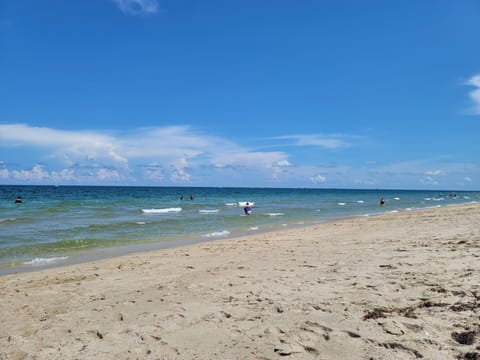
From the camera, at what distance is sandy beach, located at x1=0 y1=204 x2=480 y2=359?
4133 millimetres

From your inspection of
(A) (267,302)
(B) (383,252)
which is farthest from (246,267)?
(B) (383,252)

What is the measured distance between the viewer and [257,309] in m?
5.37

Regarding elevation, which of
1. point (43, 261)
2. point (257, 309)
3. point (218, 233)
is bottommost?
point (43, 261)

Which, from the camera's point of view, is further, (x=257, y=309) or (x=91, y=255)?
(x=91, y=255)

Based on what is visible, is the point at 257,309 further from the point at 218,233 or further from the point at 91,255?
the point at 218,233

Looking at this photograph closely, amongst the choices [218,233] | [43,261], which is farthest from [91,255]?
[218,233]

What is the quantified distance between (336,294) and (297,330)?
1.60m

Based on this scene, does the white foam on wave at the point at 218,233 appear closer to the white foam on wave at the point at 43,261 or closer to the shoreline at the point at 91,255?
the shoreline at the point at 91,255

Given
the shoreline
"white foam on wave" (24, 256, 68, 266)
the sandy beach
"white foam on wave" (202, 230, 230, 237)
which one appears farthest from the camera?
"white foam on wave" (202, 230, 230, 237)

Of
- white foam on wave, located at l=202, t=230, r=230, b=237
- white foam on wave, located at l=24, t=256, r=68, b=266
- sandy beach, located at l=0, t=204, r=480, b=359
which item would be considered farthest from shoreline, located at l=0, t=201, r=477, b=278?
sandy beach, located at l=0, t=204, r=480, b=359

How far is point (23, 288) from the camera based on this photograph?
7.76 meters

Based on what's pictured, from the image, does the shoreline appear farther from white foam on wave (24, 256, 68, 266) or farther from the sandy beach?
the sandy beach

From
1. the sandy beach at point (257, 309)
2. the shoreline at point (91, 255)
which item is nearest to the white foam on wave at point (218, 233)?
the shoreline at point (91, 255)

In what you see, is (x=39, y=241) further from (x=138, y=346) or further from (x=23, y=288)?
(x=138, y=346)
